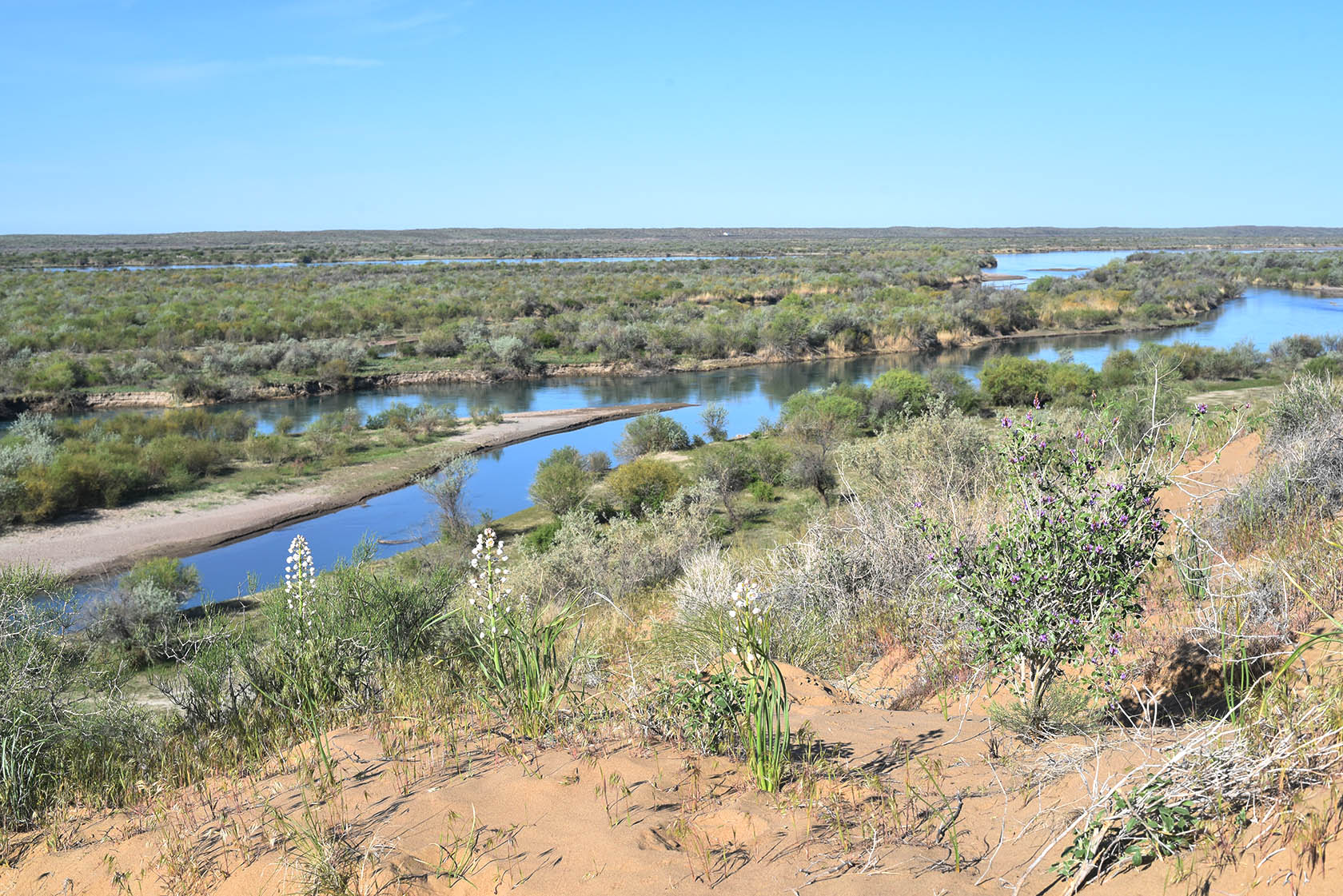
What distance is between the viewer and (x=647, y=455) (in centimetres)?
2673

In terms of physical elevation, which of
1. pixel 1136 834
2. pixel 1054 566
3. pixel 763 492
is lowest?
pixel 763 492

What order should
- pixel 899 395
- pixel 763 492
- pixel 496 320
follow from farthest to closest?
pixel 496 320 < pixel 899 395 < pixel 763 492

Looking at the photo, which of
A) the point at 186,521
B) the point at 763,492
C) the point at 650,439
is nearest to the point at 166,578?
the point at 186,521

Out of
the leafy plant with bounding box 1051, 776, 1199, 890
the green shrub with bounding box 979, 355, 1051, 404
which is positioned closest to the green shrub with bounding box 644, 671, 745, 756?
the leafy plant with bounding box 1051, 776, 1199, 890

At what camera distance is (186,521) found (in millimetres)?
22391

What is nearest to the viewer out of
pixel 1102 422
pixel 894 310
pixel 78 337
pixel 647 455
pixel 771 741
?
pixel 771 741

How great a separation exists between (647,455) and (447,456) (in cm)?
654

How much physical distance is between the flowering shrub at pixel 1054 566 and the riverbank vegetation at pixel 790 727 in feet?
0.06

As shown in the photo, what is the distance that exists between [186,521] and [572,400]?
1921cm

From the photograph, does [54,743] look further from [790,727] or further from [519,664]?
[790,727]

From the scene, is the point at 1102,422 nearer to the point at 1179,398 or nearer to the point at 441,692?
the point at 441,692

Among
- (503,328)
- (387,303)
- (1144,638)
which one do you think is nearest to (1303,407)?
(1144,638)

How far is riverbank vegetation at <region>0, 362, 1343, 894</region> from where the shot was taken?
3047 mm

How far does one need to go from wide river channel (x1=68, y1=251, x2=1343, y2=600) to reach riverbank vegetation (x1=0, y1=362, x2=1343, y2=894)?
33.8 ft
